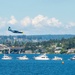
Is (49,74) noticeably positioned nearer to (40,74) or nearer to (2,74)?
(40,74)

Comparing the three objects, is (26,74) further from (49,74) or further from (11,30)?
(11,30)

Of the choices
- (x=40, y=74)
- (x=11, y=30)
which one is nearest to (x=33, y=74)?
(x=40, y=74)

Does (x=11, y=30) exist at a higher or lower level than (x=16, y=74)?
higher

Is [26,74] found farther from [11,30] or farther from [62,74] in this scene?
[11,30]

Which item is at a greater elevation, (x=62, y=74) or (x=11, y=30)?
(x=11, y=30)

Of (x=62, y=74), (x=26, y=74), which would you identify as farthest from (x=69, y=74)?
(x=26, y=74)

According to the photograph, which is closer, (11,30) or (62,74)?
(11,30)

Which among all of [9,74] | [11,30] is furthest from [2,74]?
[11,30]

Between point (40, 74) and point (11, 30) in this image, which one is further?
point (40, 74)
